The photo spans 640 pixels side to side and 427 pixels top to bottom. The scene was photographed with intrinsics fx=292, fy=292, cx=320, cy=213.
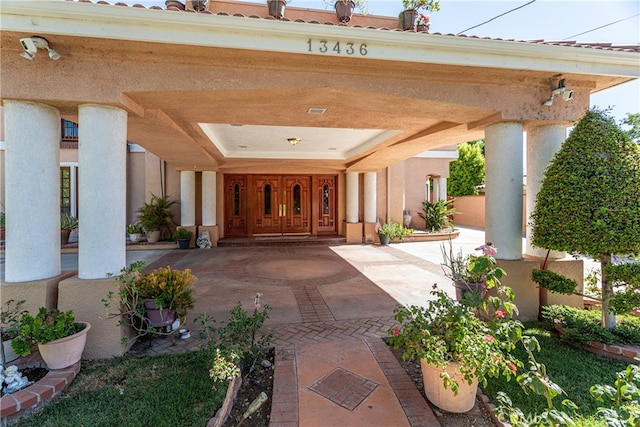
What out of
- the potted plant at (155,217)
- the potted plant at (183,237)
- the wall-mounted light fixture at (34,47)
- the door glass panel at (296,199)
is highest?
the wall-mounted light fixture at (34,47)

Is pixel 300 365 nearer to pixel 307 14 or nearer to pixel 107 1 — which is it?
pixel 107 1

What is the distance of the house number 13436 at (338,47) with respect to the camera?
3338 mm

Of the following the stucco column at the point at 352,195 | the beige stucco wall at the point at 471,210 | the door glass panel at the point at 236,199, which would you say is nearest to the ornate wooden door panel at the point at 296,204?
the stucco column at the point at 352,195

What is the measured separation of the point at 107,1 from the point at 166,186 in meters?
9.52

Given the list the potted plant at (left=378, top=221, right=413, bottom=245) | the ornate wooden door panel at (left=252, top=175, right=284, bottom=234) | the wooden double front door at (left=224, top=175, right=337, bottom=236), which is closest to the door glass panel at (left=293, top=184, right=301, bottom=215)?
the wooden double front door at (left=224, top=175, right=337, bottom=236)

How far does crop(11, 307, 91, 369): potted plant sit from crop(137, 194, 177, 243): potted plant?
8.48m

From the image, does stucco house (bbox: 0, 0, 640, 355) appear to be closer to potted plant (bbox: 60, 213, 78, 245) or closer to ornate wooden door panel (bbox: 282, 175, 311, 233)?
ornate wooden door panel (bbox: 282, 175, 311, 233)

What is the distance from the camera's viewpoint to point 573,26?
27.0ft

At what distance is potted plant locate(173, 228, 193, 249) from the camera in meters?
10.7

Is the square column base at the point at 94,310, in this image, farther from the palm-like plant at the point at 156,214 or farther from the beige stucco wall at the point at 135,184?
the beige stucco wall at the point at 135,184

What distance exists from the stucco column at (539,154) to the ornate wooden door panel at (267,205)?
9.51 meters

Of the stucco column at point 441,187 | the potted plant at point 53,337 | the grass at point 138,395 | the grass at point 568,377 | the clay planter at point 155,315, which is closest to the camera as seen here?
the grass at point 138,395

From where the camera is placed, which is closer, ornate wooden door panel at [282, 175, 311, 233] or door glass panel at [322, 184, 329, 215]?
ornate wooden door panel at [282, 175, 311, 233]

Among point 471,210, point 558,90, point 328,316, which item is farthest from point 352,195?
point 471,210
